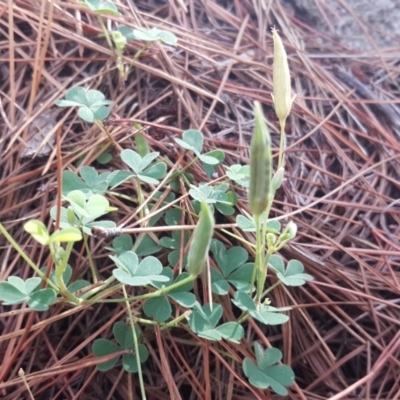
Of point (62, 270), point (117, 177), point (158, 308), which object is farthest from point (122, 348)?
point (117, 177)

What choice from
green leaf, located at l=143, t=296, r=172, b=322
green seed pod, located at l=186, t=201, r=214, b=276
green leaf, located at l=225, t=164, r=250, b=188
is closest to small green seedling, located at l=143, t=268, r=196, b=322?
green leaf, located at l=143, t=296, r=172, b=322

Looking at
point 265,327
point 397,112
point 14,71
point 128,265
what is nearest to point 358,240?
point 265,327

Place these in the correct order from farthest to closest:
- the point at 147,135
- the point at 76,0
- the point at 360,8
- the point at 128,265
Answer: the point at 360,8, the point at 76,0, the point at 147,135, the point at 128,265

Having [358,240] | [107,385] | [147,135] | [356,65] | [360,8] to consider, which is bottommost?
[107,385]

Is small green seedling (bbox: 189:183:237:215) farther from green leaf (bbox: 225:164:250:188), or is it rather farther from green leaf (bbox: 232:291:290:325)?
green leaf (bbox: 232:291:290:325)

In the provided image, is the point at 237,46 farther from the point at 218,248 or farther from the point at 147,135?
the point at 218,248

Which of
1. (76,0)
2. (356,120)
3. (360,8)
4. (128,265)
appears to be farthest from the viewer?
(360,8)
